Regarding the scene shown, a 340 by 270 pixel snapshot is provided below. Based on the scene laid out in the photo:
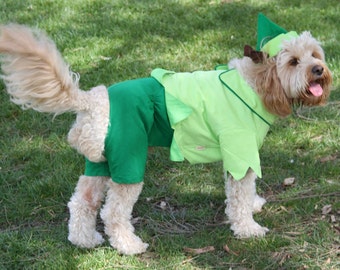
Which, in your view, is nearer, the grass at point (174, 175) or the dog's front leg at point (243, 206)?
the grass at point (174, 175)

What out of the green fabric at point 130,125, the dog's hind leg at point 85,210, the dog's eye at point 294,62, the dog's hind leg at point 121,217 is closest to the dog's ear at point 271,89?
the dog's eye at point 294,62

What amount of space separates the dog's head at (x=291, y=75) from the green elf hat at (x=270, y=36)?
3cm

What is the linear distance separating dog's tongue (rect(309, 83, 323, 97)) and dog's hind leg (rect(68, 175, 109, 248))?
1512 millimetres

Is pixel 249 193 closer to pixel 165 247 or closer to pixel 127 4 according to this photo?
pixel 165 247

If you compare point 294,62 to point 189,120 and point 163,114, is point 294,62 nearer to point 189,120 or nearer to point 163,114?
point 189,120

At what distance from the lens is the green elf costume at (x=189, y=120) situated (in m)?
3.83

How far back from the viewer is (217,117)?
3.96 meters

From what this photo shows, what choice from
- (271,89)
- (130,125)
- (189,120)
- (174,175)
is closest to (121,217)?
(130,125)

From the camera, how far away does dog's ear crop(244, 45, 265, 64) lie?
Answer: 396cm

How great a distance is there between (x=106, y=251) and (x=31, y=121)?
2.24m

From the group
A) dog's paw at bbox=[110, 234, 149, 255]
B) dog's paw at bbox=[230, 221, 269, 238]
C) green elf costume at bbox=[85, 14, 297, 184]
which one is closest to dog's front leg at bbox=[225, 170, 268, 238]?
dog's paw at bbox=[230, 221, 269, 238]

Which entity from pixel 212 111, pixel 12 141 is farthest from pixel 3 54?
pixel 12 141

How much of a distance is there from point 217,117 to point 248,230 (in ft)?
2.93

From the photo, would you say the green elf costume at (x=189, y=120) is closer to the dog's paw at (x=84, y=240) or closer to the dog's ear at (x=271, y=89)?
the dog's ear at (x=271, y=89)
